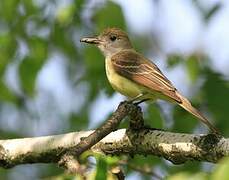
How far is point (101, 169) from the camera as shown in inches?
79.6

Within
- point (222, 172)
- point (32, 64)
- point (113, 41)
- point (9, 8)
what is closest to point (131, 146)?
point (32, 64)

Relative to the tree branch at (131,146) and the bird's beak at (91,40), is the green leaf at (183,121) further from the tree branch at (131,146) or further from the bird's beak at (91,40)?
the bird's beak at (91,40)

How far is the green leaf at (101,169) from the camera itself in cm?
199

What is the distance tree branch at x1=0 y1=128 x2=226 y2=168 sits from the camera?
10.2 ft

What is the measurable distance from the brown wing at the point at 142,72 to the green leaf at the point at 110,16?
0.69m

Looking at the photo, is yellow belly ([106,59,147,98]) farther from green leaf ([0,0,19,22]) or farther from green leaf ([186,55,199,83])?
green leaf ([0,0,19,22])

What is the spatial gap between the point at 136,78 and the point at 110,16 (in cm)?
92

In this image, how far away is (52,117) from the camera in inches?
350

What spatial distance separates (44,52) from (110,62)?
114cm

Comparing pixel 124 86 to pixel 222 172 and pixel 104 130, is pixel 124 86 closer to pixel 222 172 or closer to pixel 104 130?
pixel 104 130

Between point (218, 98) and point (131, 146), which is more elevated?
point (218, 98)

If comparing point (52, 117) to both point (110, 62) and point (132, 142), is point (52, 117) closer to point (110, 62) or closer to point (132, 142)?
point (110, 62)

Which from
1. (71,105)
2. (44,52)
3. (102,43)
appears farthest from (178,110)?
(71,105)

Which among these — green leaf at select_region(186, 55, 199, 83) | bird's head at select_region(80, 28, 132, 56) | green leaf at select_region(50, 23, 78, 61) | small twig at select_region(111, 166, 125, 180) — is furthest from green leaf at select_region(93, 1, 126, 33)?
small twig at select_region(111, 166, 125, 180)
